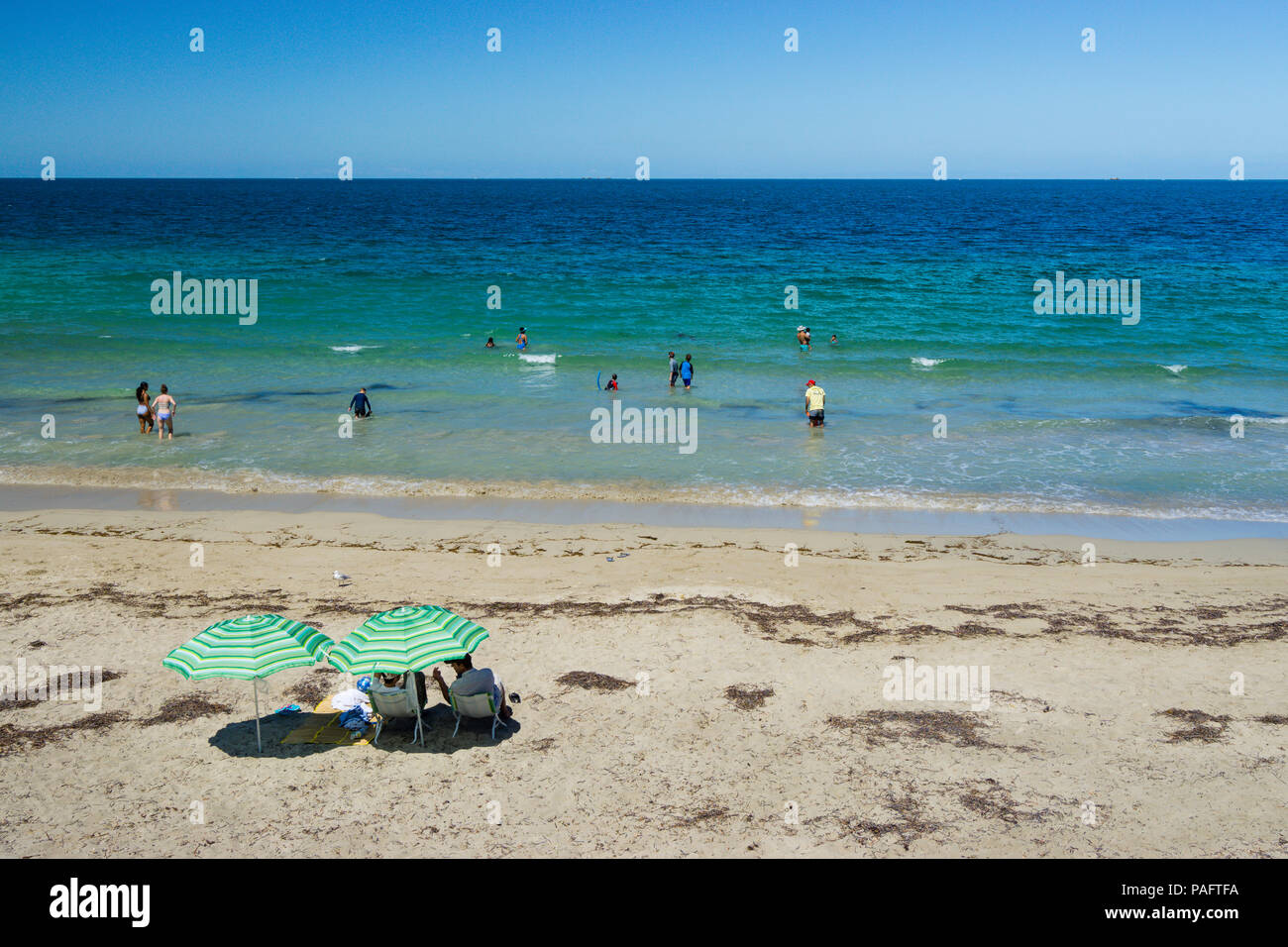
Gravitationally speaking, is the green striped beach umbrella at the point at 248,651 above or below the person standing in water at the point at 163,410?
below

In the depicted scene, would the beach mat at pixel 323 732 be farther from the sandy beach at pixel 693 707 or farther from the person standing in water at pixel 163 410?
the person standing in water at pixel 163 410

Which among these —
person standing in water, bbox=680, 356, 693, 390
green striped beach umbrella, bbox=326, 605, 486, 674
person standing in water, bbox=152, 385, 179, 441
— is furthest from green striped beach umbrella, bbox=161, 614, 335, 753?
person standing in water, bbox=680, 356, 693, 390

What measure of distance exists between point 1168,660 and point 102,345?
122ft

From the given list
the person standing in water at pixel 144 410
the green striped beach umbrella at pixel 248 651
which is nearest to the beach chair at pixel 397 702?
the green striped beach umbrella at pixel 248 651

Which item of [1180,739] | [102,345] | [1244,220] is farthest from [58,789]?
[1244,220]

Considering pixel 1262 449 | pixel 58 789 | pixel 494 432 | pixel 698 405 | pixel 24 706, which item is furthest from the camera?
pixel 698 405

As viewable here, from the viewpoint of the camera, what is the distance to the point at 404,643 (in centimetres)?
859

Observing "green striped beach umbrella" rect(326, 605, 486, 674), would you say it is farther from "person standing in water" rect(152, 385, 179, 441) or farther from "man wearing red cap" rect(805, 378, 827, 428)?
"person standing in water" rect(152, 385, 179, 441)

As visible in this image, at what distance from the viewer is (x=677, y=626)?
40.1 ft

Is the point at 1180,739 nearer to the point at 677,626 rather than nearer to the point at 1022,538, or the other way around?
the point at 677,626

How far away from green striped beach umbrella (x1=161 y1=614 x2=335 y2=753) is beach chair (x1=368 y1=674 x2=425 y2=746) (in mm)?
756

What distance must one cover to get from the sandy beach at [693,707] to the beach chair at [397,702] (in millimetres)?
281

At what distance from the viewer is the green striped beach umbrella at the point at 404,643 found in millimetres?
8430

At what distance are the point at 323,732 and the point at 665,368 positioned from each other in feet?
79.8
